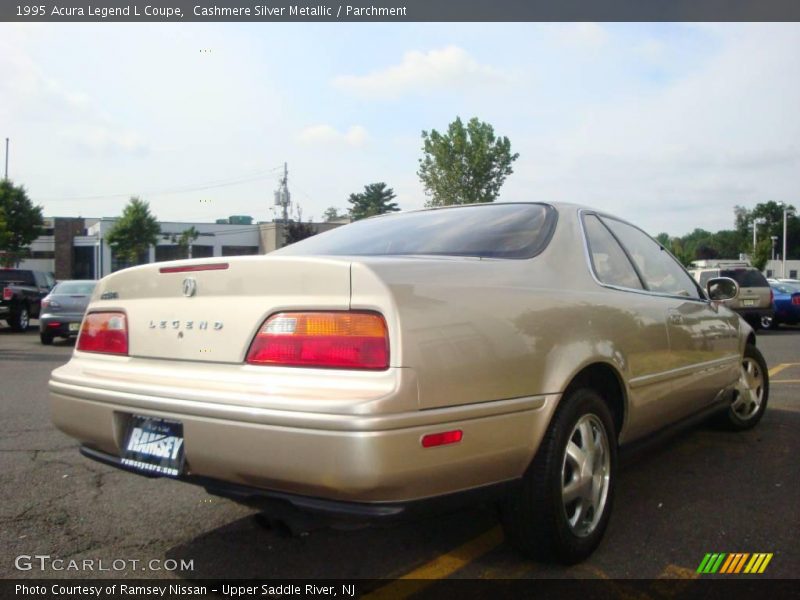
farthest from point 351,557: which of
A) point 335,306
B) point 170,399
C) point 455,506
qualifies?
point 335,306

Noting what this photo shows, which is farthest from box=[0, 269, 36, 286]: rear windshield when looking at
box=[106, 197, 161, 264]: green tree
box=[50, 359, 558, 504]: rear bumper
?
box=[106, 197, 161, 264]: green tree

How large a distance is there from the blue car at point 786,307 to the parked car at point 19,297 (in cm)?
1827

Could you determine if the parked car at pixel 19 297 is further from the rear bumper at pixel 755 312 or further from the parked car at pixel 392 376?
the rear bumper at pixel 755 312

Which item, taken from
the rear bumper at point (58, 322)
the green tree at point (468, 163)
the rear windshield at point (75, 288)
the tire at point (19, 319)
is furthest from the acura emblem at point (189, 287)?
the green tree at point (468, 163)

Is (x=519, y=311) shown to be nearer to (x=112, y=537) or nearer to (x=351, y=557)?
(x=351, y=557)

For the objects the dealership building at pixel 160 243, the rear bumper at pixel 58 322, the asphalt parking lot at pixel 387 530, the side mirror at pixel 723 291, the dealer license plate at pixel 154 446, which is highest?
the dealership building at pixel 160 243

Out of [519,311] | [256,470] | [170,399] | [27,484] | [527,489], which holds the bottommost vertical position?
[27,484]

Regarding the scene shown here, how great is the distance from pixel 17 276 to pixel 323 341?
1799 cm

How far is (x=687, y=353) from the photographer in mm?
3715

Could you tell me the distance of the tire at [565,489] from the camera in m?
2.48

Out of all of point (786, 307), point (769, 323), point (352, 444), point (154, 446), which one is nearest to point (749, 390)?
Answer: point (352, 444)

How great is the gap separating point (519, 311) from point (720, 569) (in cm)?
132

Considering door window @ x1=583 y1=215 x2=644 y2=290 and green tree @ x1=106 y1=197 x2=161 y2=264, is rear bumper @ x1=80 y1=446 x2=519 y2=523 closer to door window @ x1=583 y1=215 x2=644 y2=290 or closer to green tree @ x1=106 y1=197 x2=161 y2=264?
door window @ x1=583 y1=215 x2=644 y2=290

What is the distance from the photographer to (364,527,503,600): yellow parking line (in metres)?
2.46
